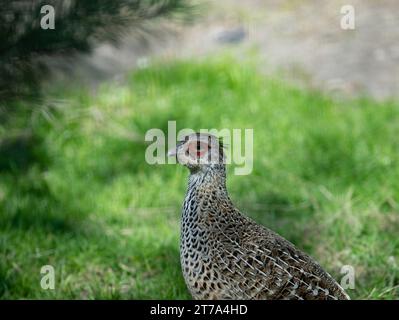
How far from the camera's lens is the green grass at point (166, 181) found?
448cm

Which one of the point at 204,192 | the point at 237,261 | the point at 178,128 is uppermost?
the point at 178,128

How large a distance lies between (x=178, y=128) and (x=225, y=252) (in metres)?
2.65

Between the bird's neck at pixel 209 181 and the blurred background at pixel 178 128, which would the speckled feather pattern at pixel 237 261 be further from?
the blurred background at pixel 178 128

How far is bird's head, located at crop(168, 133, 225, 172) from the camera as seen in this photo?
365 centimetres

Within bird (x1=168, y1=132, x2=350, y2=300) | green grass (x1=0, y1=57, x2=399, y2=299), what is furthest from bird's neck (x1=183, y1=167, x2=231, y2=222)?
green grass (x1=0, y1=57, x2=399, y2=299)

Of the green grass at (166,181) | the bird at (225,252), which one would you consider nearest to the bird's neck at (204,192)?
the bird at (225,252)

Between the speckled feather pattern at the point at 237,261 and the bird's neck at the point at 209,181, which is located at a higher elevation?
the bird's neck at the point at 209,181

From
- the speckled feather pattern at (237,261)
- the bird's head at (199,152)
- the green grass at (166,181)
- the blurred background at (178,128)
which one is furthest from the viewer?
the green grass at (166,181)

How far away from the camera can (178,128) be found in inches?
237

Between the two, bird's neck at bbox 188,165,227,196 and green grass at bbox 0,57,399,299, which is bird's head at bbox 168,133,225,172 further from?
green grass at bbox 0,57,399,299

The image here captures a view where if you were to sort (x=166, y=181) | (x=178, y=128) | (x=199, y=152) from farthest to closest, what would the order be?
(x=178, y=128)
(x=166, y=181)
(x=199, y=152)

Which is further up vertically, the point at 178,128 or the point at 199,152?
the point at 178,128

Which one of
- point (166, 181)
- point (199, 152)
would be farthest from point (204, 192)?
point (166, 181)

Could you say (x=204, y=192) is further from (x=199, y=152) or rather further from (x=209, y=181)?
(x=199, y=152)
